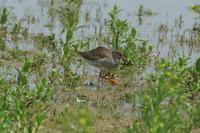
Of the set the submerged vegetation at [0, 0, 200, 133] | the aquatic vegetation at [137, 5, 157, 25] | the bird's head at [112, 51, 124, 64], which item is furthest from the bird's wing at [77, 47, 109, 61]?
the aquatic vegetation at [137, 5, 157, 25]

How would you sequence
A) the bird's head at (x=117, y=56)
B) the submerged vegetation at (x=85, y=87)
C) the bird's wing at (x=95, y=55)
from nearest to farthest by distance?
1. the submerged vegetation at (x=85, y=87)
2. the bird's wing at (x=95, y=55)
3. the bird's head at (x=117, y=56)

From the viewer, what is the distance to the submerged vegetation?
17.9 feet

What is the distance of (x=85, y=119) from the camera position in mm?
4410

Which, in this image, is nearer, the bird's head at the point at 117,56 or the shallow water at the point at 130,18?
the bird's head at the point at 117,56

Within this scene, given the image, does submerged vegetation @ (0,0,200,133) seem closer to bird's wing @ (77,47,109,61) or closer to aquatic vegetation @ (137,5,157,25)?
bird's wing @ (77,47,109,61)

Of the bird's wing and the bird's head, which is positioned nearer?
the bird's wing

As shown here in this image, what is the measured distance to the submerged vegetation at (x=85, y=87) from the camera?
214 inches

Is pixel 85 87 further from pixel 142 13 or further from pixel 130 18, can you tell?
pixel 142 13

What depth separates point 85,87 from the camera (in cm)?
932

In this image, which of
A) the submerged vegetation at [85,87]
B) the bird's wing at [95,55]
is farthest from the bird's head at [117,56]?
the submerged vegetation at [85,87]

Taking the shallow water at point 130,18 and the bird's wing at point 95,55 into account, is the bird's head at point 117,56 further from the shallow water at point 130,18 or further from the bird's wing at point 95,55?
the shallow water at point 130,18

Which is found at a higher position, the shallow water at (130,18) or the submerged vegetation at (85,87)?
the shallow water at (130,18)

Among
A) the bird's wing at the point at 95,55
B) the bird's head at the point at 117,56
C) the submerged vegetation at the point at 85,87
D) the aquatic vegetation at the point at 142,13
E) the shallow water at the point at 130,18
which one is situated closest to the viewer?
the submerged vegetation at the point at 85,87

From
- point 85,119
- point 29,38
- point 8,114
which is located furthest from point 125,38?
point 85,119
